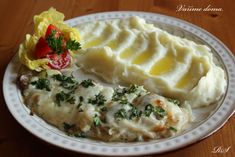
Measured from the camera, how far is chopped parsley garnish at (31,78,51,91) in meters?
2.54

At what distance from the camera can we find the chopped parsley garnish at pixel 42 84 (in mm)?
2541

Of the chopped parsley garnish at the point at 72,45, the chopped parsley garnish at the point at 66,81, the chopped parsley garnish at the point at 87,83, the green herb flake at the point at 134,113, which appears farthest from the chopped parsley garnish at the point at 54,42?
the green herb flake at the point at 134,113

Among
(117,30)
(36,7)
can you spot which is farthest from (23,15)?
(117,30)

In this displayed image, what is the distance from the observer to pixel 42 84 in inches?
101

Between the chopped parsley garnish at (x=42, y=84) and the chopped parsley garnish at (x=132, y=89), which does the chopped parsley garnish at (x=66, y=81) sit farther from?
the chopped parsley garnish at (x=132, y=89)

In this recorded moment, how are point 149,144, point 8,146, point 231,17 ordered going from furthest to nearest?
1. point 231,17
2. point 8,146
3. point 149,144

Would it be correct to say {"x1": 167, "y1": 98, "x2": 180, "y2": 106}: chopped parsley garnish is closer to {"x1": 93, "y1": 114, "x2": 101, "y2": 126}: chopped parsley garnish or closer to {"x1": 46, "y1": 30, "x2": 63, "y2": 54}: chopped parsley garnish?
{"x1": 93, "y1": 114, "x2": 101, "y2": 126}: chopped parsley garnish

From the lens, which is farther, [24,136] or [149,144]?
[24,136]

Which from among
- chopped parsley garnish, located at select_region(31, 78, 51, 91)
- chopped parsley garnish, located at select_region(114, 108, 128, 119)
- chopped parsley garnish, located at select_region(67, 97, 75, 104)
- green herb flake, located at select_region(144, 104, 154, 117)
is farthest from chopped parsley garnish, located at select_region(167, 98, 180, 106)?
chopped parsley garnish, located at select_region(31, 78, 51, 91)

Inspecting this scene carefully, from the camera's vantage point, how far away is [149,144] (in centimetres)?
217

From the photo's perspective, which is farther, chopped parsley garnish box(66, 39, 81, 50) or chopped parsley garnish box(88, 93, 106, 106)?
chopped parsley garnish box(66, 39, 81, 50)

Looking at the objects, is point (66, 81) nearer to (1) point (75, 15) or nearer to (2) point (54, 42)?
(2) point (54, 42)

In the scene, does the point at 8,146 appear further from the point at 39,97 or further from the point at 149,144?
the point at 149,144

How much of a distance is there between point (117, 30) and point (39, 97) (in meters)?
0.82
